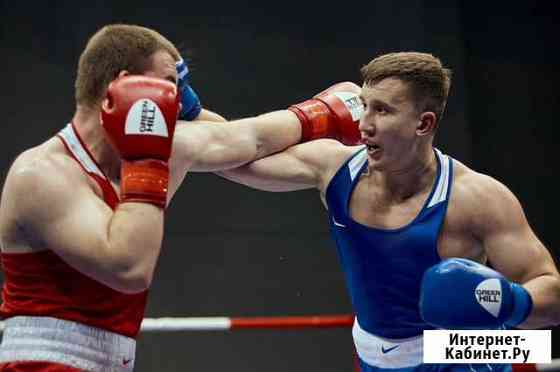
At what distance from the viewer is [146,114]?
6.29 ft

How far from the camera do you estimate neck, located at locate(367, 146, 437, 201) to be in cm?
262

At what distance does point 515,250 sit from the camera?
95.1 inches

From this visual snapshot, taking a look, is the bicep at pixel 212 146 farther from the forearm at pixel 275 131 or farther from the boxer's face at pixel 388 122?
the boxer's face at pixel 388 122

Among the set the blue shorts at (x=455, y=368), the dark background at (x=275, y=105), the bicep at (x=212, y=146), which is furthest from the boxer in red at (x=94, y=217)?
the dark background at (x=275, y=105)

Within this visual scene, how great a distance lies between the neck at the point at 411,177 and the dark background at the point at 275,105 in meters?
2.46

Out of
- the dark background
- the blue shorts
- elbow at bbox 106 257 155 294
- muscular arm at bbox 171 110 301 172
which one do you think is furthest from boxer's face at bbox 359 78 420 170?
the dark background

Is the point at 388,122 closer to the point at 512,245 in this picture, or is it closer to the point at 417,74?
the point at 417,74

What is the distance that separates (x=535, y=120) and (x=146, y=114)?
405 cm

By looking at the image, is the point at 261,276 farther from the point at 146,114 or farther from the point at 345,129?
→ the point at 146,114

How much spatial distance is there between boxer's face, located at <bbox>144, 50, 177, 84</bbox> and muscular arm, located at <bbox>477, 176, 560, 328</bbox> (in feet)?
3.32

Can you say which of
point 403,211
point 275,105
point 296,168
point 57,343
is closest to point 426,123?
point 403,211

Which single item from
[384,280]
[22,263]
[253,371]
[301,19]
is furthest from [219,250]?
[22,263]

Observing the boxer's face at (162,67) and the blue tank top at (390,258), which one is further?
the blue tank top at (390,258)

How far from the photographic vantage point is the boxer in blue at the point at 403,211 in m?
2.45
